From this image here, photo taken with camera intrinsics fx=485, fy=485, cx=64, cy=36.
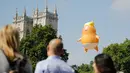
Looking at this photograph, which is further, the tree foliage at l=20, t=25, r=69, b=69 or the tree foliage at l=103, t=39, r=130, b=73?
the tree foliage at l=103, t=39, r=130, b=73

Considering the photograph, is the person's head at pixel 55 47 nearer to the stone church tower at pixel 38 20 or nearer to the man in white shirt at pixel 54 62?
the man in white shirt at pixel 54 62

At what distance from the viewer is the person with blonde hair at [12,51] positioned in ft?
21.0

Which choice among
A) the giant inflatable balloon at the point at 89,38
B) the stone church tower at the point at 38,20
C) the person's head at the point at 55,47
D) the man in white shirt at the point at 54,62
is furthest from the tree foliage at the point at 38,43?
the person's head at the point at 55,47

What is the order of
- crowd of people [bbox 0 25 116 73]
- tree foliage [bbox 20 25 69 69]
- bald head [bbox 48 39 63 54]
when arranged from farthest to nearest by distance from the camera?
tree foliage [bbox 20 25 69 69] → bald head [bbox 48 39 63 54] → crowd of people [bbox 0 25 116 73]

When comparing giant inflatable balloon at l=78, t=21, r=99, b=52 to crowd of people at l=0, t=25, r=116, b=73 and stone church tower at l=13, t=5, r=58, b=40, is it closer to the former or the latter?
crowd of people at l=0, t=25, r=116, b=73

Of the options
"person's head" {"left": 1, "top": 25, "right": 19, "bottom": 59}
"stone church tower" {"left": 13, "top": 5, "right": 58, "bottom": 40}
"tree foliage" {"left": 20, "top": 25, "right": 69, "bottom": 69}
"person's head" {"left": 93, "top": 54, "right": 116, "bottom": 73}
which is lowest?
"person's head" {"left": 93, "top": 54, "right": 116, "bottom": 73}

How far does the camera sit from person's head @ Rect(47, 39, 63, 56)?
29.7 ft

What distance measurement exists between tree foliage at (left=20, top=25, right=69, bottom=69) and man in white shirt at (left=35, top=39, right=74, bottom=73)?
189 feet

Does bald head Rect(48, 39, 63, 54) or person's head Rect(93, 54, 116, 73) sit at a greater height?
bald head Rect(48, 39, 63, 54)

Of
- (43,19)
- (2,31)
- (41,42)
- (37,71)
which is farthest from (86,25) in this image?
(43,19)

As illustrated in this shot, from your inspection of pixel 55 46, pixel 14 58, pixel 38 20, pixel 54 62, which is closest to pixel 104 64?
pixel 14 58

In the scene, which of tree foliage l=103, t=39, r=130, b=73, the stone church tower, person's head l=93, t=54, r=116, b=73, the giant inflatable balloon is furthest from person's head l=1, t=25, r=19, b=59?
the stone church tower

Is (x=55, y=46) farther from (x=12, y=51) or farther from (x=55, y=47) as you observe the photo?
(x=12, y=51)

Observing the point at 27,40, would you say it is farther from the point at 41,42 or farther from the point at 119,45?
the point at 119,45
